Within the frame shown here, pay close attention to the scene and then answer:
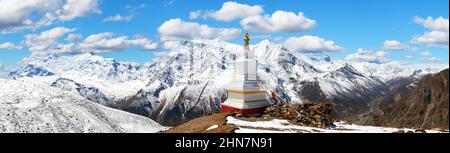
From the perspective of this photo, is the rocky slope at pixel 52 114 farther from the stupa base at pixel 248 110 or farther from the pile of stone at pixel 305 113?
the pile of stone at pixel 305 113

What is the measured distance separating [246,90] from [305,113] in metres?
6.10

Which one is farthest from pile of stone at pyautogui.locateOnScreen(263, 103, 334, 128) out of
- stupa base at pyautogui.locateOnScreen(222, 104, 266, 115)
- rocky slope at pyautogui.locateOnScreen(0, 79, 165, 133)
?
rocky slope at pyautogui.locateOnScreen(0, 79, 165, 133)

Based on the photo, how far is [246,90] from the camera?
38.1 metres

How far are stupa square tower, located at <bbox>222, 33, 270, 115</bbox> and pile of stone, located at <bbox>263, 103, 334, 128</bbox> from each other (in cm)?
137

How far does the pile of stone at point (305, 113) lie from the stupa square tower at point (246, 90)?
1367mm

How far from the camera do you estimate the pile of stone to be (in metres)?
35.8

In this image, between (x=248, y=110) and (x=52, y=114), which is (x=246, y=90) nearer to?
(x=248, y=110)

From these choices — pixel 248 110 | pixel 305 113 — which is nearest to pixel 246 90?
pixel 248 110

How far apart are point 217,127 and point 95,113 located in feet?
263

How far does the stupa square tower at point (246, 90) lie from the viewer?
38.1m

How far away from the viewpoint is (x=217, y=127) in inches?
1210

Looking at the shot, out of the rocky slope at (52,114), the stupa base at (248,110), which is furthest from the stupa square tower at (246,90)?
the rocky slope at (52,114)
